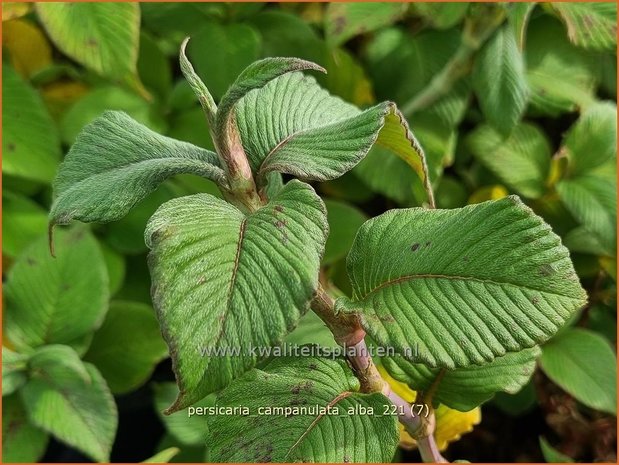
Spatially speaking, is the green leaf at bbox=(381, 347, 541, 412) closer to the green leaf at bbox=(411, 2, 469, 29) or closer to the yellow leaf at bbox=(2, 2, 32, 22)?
the green leaf at bbox=(411, 2, 469, 29)

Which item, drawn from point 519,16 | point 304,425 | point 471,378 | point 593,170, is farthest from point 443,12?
point 304,425

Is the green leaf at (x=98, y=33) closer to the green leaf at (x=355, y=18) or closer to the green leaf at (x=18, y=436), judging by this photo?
the green leaf at (x=355, y=18)

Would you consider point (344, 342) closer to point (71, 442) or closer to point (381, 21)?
point (71, 442)

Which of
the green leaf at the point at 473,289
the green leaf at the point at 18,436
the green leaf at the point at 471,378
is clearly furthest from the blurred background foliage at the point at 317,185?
the green leaf at the point at 473,289

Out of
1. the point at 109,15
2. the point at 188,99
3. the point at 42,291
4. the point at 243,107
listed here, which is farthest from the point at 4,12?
the point at 243,107

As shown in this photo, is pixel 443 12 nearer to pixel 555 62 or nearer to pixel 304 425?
pixel 555 62
